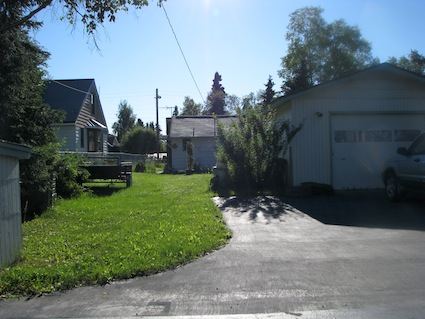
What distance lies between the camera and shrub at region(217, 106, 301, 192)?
16047 mm

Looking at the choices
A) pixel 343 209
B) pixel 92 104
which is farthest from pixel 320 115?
pixel 92 104

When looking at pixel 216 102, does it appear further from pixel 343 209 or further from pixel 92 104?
pixel 343 209

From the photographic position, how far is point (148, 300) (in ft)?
18.7

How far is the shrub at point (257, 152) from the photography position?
16047 mm

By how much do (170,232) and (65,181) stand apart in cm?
773

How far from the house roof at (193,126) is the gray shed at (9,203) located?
27607 mm

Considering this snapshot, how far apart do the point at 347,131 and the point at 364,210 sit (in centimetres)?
478

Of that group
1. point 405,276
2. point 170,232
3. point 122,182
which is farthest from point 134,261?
point 122,182

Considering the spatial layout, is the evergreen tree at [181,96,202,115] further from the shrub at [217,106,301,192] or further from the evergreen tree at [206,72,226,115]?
the shrub at [217,106,301,192]

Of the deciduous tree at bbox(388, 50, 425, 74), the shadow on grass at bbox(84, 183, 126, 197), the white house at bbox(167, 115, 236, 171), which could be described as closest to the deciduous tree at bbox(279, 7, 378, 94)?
the deciduous tree at bbox(388, 50, 425, 74)

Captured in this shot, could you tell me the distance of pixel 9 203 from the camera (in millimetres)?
7512

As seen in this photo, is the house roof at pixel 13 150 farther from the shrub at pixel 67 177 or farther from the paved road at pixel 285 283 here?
the shrub at pixel 67 177

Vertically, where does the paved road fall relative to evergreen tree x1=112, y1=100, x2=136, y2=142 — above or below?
below

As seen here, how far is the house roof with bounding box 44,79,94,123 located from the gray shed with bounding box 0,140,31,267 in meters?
22.2
